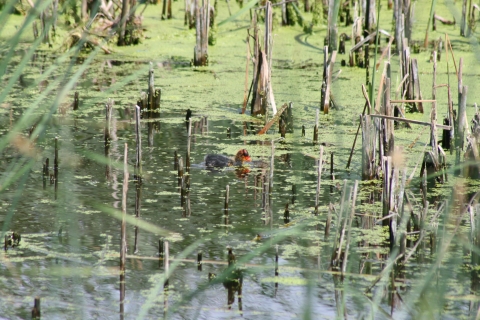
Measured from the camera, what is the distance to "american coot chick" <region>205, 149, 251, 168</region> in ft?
17.9

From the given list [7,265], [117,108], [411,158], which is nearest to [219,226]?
[7,265]

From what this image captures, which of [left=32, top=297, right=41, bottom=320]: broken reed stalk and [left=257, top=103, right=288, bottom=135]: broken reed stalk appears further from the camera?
[left=257, top=103, right=288, bottom=135]: broken reed stalk

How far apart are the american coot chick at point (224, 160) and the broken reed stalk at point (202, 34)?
3229 mm

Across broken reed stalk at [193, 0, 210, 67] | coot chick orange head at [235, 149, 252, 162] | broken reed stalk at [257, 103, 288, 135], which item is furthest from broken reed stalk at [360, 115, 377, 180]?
broken reed stalk at [193, 0, 210, 67]

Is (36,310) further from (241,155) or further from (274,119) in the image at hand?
(274,119)

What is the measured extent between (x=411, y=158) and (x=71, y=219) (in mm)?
2604

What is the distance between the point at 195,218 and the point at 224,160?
1.08 metres

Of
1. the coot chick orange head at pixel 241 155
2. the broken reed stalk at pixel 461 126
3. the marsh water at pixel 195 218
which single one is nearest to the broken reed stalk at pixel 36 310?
the marsh water at pixel 195 218

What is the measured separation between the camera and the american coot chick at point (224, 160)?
17.9 ft

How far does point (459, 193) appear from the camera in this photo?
4848mm

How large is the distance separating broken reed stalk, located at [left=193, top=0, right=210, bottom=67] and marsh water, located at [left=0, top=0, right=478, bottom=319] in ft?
1.56

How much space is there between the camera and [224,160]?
5.44 metres

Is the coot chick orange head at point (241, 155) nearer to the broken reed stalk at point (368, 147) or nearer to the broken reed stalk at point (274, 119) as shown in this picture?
the broken reed stalk at point (274, 119)

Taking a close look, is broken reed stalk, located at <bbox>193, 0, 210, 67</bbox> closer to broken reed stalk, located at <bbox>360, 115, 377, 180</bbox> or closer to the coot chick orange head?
the coot chick orange head
